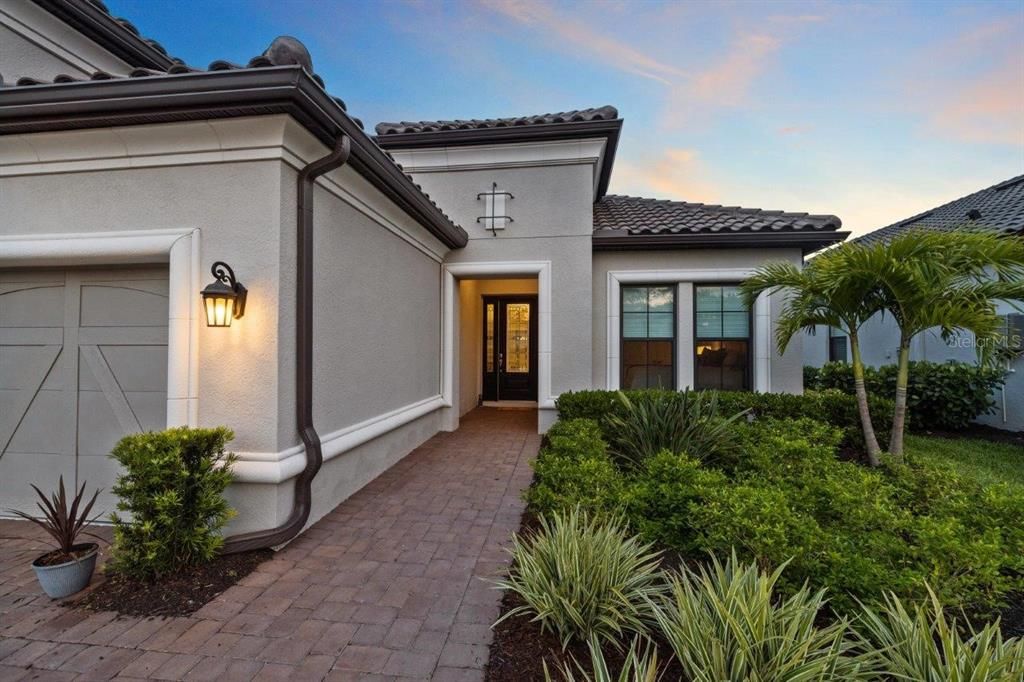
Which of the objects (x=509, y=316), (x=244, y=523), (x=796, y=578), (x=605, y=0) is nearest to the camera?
(x=796, y=578)

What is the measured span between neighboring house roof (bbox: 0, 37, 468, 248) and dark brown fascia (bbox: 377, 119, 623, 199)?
4.36 meters

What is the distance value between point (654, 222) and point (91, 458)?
27.1 feet

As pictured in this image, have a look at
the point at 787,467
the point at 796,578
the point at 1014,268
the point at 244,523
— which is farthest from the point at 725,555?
the point at 1014,268

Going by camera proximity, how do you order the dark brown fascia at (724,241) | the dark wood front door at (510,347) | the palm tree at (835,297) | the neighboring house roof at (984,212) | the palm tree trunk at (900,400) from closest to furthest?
the palm tree at (835,297), the palm tree trunk at (900,400), the dark brown fascia at (724,241), the neighboring house roof at (984,212), the dark wood front door at (510,347)

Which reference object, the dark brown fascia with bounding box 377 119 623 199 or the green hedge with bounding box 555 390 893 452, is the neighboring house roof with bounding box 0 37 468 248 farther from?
the green hedge with bounding box 555 390 893 452

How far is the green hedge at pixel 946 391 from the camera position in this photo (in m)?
7.66

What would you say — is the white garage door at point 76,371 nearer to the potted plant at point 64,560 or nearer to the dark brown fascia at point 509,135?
the potted plant at point 64,560

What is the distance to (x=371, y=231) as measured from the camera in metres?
4.86

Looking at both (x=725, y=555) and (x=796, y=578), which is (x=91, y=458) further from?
(x=796, y=578)

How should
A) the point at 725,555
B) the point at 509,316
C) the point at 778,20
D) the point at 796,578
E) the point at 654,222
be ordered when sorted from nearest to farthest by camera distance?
1. the point at 796,578
2. the point at 725,555
3. the point at 778,20
4. the point at 654,222
5. the point at 509,316

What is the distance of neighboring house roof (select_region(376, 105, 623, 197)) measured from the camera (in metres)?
7.05

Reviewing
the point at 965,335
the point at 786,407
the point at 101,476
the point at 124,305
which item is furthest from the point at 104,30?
the point at 965,335

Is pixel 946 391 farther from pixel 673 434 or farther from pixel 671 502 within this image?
pixel 671 502

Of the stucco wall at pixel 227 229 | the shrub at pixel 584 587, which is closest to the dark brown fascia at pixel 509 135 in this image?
the stucco wall at pixel 227 229
